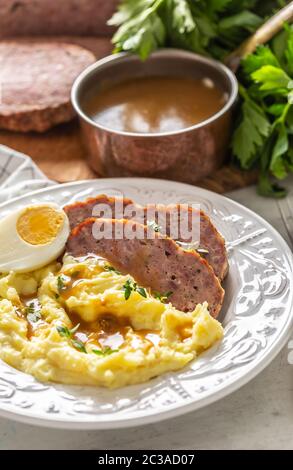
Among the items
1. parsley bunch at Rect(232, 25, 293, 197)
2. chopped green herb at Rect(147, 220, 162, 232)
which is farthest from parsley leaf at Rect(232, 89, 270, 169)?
chopped green herb at Rect(147, 220, 162, 232)

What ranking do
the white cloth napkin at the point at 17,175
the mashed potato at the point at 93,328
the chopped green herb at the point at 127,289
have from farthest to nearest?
the white cloth napkin at the point at 17,175 < the chopped green herb at the point at 127,289 < the mashed potato at the point at 93,328

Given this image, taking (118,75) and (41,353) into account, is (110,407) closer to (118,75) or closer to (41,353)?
(41,353)

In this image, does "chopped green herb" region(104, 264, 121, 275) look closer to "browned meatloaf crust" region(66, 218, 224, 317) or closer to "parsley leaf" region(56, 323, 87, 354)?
"browned meatloaf crust" region(66, 218, 224, 317)

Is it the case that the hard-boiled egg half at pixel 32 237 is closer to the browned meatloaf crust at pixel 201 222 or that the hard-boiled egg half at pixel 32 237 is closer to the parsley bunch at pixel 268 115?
the browned meatloaf crust at pixel 201 222

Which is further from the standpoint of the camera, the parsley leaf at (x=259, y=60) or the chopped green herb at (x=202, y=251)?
the parsley leaf at (x=259, y=60)

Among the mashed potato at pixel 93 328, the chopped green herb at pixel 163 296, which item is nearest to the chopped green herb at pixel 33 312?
the mashed potato at pixel 93 328

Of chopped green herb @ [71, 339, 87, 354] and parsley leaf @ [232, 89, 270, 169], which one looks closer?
chopped green herb @ [71, 339, 87, 354]

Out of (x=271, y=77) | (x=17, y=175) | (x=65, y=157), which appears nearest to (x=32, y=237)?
(x=17, y=175)
